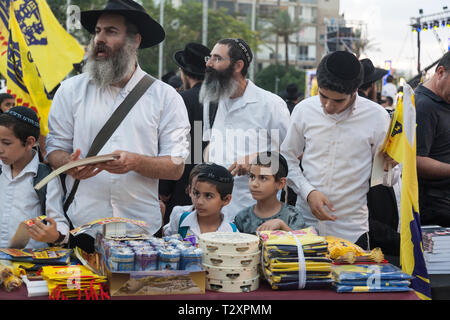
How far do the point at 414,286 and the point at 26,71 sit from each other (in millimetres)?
3117

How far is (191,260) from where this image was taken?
95.3 inches

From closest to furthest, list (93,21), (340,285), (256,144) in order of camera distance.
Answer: (340,285) → (93,21) → (256,144)

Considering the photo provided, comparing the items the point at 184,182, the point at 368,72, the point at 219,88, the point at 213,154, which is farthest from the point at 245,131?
the point at 368,72

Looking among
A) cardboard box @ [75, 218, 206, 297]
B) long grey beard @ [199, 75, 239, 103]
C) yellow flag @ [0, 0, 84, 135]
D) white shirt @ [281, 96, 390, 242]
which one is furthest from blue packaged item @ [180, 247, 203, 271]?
yellow flag @ [0, 0, 84, 135]

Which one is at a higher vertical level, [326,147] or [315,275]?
[326,147]

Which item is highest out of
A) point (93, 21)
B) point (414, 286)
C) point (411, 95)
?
point (93, 21)

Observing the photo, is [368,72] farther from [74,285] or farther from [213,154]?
[74,285]

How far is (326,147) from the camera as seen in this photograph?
3.55 meters

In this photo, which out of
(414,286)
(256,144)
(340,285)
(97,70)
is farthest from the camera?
(256,144)

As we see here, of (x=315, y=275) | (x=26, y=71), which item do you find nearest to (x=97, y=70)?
(x=26, y=71)

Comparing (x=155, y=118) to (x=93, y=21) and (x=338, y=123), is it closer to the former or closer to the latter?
(x=93, y=21)

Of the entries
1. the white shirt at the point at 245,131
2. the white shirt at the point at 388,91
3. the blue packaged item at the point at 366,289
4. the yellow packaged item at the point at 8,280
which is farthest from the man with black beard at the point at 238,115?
the white shirt at the point at 388,91

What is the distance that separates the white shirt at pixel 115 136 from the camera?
3.17 m
